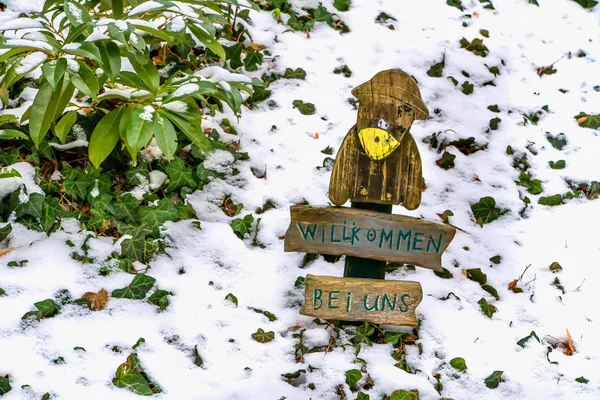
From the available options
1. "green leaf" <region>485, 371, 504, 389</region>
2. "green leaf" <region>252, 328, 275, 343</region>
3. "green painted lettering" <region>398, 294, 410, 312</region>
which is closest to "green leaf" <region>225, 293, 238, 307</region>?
"green leaf" <region>252, 328, 275, 343</region>

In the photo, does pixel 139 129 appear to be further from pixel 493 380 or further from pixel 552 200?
pixel 552 200

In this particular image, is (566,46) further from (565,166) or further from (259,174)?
(259,174)

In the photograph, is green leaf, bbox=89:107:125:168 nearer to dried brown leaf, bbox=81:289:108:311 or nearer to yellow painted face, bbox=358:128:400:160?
dried brown leaf, bbox=81:289:108:311

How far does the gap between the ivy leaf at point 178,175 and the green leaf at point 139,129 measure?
0.37 meters

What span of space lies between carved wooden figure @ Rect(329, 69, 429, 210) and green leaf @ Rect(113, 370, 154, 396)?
0.88 metres

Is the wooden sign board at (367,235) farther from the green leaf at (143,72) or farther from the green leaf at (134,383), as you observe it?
the green leaf at (143,72)

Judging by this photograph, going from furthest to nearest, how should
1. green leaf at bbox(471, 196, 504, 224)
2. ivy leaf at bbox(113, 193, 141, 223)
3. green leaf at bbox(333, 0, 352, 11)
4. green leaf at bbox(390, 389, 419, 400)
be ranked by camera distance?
green leaf at bbox(333, 0, 352, 11) < green leaf at bbox(471, 196, 504, 224) < ivy leaf at bbox(113, 193, 141, 223) < green leaf at bbox(390, 389, 419, 400)

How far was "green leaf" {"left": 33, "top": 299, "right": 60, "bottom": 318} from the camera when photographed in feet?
7.46

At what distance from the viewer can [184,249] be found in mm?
2643

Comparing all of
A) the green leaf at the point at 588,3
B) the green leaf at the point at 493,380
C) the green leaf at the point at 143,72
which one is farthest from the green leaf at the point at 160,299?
the green leaf at the point at 588,3

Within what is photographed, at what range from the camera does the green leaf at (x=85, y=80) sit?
226 cm

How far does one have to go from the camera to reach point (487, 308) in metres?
2.57

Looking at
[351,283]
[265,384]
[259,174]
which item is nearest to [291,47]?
[259,174]

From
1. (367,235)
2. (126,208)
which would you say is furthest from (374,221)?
(126,208)
